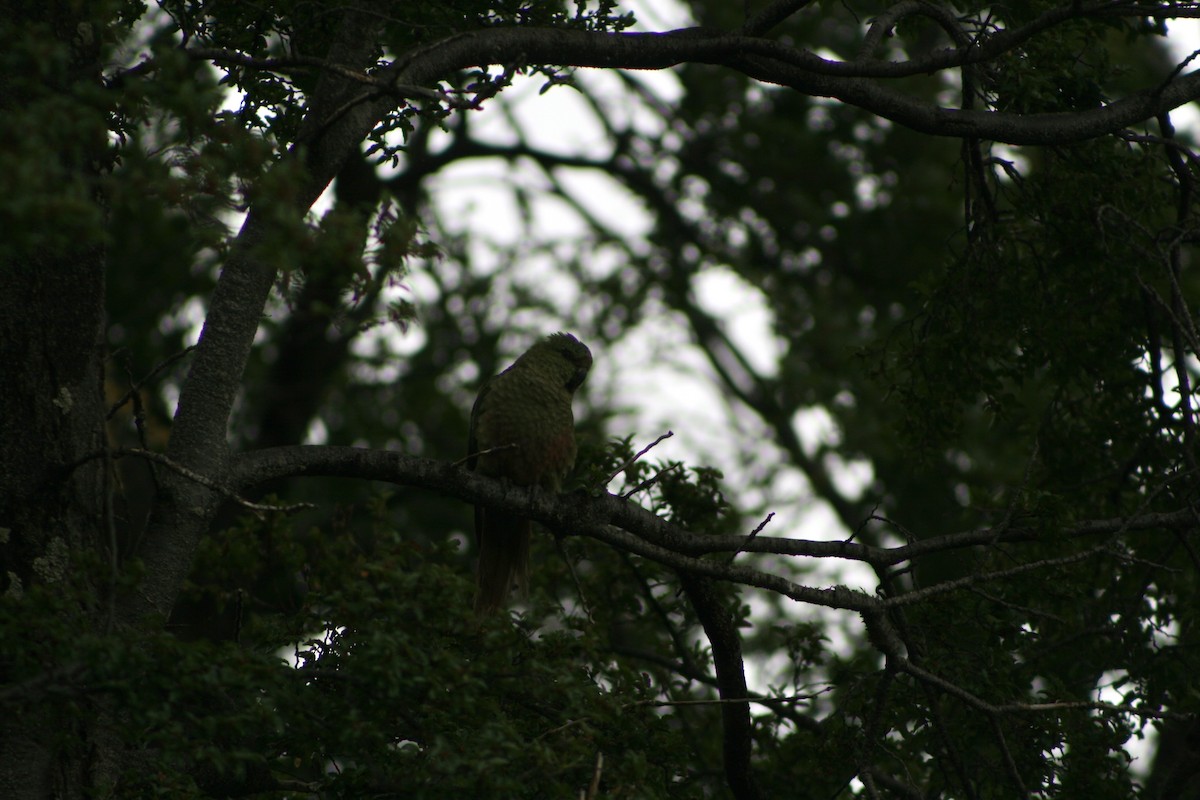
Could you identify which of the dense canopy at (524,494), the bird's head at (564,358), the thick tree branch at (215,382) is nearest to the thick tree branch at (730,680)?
the dense canopy at (524,494)

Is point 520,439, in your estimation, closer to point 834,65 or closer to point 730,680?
point 730,680

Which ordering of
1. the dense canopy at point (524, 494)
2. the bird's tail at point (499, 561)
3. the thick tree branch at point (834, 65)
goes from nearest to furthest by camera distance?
the dense canopy at point (524, 494) < the thick tree branch at point (834, 65) < the bird's tail at point (499, 561)

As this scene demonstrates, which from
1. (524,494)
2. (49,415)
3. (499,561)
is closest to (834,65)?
(524,494)

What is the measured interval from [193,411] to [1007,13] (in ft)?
11.9

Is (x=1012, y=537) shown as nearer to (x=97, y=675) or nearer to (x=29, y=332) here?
(x=97, y=675)

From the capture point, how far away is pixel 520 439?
17.4ft

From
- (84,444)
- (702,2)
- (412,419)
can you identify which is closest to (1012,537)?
(84,444)

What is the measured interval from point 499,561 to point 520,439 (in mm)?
731

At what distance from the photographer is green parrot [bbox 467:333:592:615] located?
208 inches

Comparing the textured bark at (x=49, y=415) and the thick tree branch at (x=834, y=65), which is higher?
the thick tree branch at (x=834, y=65)

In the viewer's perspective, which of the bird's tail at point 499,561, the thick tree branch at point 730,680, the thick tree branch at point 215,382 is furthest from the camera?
the bird's tail at point 499,561

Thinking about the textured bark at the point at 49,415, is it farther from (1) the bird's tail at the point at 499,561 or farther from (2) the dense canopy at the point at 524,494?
(1) the bird's tail at the point at 499,561

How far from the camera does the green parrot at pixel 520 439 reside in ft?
17.3

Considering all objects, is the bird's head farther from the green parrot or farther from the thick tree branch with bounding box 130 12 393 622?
the thick tree branch with bounding box 130 12 393 622
